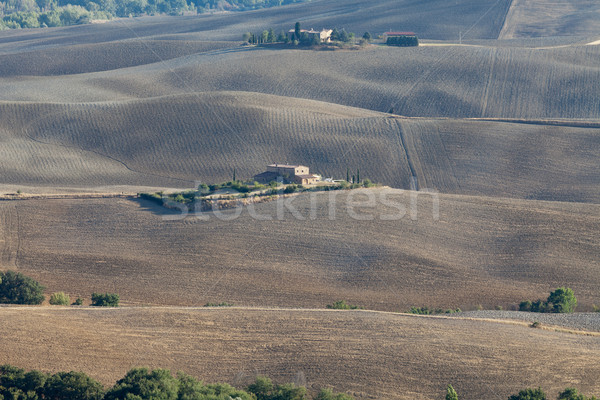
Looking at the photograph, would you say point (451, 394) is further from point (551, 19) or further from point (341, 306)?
point (551, 19)

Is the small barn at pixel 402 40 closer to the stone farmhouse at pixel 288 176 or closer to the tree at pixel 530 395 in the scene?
the stone farmhouse at pixel 288 176

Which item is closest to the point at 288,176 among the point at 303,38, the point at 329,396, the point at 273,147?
the point at 273,147

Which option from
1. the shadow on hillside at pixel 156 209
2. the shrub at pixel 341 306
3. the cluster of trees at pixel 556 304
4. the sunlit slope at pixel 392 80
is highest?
the sunlit slope at pixel 392 80

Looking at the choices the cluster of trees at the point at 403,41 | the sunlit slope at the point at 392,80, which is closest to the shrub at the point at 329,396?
the sunlit slope at the point at 392,80

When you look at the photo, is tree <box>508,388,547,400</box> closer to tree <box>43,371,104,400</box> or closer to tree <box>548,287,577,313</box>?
tree <box>548,287,577,313</box>

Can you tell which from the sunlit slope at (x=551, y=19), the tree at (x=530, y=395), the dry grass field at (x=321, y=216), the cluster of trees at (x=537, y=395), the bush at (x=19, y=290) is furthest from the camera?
the sunlit slope at (x=551, y=19)

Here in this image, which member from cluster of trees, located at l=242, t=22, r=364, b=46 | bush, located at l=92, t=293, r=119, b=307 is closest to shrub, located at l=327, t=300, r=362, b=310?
bush, located at l=92, t=293, r=119, b=307
